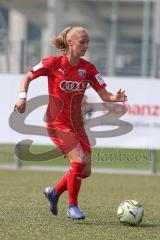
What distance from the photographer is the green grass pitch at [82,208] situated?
7.81 meters

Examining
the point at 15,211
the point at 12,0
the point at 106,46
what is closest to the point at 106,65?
the point at 106,46

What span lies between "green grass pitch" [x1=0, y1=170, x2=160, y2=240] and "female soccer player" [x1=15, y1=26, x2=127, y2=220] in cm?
42

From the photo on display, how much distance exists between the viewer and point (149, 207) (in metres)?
10.3

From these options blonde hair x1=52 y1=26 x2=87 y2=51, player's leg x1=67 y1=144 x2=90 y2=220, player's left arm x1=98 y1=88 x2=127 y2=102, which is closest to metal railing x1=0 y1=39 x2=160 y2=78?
player's left arm x1=98 y1=88 x2=127 y2=102

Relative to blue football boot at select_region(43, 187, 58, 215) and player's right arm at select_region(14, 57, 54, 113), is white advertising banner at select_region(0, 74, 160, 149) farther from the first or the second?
player's right arm at select_region(14, 57, 54, 113)

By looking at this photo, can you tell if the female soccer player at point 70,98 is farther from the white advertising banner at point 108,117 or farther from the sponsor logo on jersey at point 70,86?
the white advertising banner at point 108,117

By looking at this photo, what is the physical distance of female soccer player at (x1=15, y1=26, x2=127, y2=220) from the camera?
8633 mm

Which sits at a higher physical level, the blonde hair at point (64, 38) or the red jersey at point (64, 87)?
the blonde hair at point (64, 38)

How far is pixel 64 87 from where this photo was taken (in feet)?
28.6

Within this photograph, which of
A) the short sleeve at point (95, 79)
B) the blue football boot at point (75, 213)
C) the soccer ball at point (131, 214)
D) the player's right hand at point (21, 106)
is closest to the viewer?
the player's right hand at point (21, 106)

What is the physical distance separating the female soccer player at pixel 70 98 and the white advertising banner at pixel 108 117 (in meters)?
6.03

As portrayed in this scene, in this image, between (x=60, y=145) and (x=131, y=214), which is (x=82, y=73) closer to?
(x=60, y=145)

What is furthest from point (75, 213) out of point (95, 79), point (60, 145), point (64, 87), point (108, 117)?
point (108, 117)

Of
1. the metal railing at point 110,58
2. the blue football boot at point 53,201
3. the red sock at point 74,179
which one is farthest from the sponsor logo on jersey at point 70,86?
the metal railing at point 110,58
